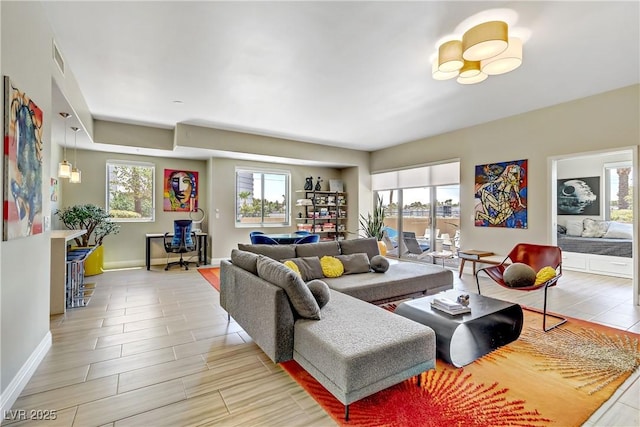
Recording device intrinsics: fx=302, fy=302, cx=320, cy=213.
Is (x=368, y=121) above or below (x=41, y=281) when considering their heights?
above

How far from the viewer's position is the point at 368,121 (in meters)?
5.60

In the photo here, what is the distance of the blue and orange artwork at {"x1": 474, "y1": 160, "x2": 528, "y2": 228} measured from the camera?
17.1 feet

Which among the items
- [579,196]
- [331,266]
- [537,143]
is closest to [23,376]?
[331,266]

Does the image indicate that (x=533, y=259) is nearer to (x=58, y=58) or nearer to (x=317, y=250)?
(x=317, y=250)

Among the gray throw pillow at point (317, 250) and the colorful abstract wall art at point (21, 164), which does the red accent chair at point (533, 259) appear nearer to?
the gray throw pillow at point (317, 250)

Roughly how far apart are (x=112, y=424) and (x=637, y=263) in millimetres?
5909

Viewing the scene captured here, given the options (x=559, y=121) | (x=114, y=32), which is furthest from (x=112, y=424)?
(x=559, y=121)

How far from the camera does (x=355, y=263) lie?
401 centimetres

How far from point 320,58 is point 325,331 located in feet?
9.12

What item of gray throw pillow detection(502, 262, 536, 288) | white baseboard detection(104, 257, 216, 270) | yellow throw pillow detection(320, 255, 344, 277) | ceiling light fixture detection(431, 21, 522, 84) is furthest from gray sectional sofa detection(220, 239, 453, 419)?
→ white baseboard detection(104, 257, 216, 270)

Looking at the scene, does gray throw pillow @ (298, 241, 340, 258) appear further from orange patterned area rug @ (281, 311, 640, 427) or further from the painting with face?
the painting with face

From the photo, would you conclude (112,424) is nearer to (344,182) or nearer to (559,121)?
(559,121)

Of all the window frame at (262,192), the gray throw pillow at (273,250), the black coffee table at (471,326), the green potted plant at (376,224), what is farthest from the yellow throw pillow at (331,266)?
the window frame at (262,192)

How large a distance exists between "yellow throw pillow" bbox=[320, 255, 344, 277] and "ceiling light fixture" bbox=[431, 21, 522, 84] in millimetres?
2417
